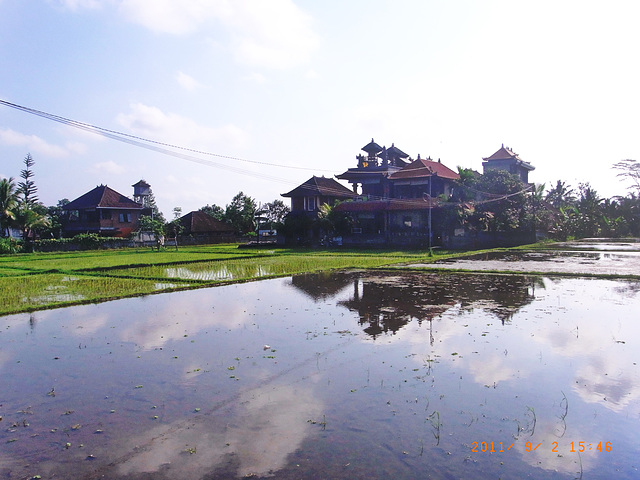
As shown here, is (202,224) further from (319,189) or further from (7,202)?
(7,202)

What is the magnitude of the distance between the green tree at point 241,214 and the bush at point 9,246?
2836cm

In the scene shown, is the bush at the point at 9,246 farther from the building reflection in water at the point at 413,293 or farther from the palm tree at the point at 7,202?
the building reflection in water at the point at 413,293

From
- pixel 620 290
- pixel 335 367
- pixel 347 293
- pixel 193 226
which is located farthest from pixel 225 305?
pixel 193 226

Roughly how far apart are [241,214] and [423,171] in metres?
30.1

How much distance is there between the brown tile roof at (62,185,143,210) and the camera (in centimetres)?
5934

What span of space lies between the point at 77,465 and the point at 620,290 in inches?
689

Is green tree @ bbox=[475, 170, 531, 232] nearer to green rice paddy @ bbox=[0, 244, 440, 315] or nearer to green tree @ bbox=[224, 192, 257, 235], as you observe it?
green rice paddy @ bbox=[0, 244, 440, 315]

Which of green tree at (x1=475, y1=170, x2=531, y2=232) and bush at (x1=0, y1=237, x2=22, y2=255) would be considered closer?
bush at (x1=0, y1=237, x2=22, y2=255)

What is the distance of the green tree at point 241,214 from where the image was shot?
225 feet

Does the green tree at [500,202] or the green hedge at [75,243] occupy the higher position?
the green tree at [500,202]

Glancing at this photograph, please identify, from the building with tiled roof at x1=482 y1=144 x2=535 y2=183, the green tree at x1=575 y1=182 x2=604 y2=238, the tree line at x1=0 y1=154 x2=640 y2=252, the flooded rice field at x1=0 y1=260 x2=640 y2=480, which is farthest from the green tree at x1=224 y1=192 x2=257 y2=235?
the flooded rice field at x1=0 y1=260 x2=640 y2=480

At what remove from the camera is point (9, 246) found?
4200 cm
